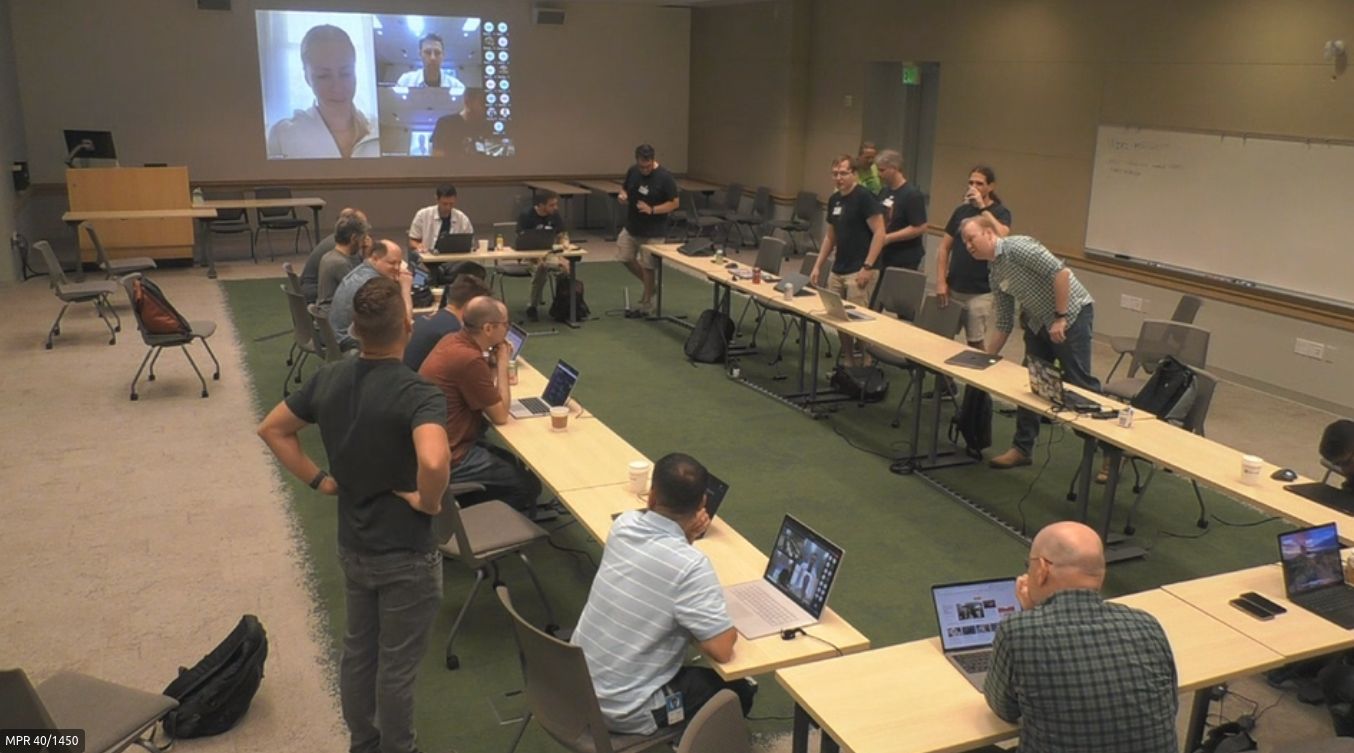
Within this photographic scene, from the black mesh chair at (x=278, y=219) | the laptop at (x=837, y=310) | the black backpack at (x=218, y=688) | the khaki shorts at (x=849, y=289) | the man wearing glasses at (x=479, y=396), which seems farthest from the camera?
the black mesh chair at (x=278, y=219)

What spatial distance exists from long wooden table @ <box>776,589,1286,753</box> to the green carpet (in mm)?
974

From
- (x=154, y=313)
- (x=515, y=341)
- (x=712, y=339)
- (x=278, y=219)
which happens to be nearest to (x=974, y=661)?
(x=515, y=341)

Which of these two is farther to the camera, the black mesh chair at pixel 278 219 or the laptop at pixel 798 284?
the black mesh chair at pixel 278 219

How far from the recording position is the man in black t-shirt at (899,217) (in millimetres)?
7809

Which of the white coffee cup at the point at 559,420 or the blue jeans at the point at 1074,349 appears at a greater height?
the blue jeans at the point at 1074,349

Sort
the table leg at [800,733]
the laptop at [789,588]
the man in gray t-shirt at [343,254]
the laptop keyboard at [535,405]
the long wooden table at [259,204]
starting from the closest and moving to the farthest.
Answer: the table leg at [800,733], the laptop at [789,588], the laptop keyboard at [535,405], the man in gray t-shirt at [343,254], the long wooden table at [259,204]

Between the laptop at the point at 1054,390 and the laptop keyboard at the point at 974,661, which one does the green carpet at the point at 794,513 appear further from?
the laptop keyboard at the point at 974,661

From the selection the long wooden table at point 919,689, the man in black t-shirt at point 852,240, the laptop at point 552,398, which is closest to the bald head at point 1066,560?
the long wooden table at point 919,689

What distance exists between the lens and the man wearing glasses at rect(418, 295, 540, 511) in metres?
4.48

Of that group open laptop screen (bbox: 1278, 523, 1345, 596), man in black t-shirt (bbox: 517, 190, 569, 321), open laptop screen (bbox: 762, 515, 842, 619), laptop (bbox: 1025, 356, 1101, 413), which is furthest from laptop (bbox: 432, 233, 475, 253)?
open laptop screen (bbox: 1278, 523, 1345, 596)

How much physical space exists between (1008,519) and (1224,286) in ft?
12.1

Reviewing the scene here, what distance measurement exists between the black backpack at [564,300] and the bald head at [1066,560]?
747 centimetres

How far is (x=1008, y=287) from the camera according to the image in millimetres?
5801

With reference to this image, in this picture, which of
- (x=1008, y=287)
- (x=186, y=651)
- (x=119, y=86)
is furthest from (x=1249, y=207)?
(x=119, y=86)
